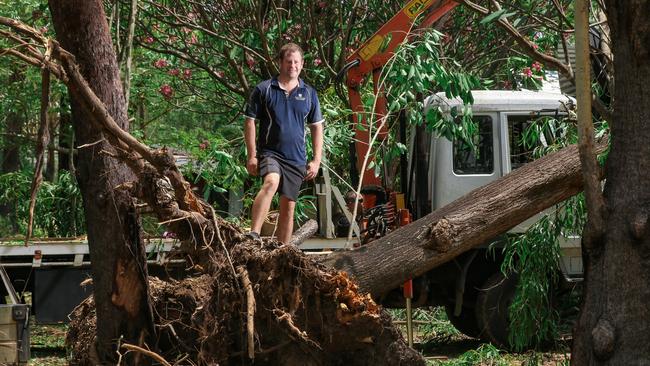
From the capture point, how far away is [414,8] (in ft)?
32.9

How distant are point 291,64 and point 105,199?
182 cm

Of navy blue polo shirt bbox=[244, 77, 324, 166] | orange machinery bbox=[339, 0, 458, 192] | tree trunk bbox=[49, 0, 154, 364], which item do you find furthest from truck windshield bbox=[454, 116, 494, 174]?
tree trunk bbox=[49, 0, 154, 364]

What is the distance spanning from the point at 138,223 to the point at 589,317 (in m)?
2.74

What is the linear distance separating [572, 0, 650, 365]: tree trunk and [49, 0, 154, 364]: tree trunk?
266cm

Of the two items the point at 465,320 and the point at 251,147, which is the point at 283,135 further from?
the point at 465,320

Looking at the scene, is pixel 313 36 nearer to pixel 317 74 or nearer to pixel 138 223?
pixel 317 74

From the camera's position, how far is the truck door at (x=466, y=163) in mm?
9852

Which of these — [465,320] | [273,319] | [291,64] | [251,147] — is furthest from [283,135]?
[465,320]

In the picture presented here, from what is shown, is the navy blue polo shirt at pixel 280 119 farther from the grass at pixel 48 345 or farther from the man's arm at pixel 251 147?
the grass at pixel 48 345

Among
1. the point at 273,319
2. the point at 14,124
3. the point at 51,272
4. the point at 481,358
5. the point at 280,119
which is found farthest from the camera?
the point at 14,124

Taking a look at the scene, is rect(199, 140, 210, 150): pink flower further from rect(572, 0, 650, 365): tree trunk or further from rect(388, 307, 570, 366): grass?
rect(572, 0, 650, 365): tree trunk

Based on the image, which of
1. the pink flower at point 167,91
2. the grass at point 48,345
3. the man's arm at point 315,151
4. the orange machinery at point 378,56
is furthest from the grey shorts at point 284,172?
the pink flower at point 167,91

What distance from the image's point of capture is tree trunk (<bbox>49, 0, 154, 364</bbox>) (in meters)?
5.98

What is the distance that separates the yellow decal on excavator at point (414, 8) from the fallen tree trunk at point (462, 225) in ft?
10.9
